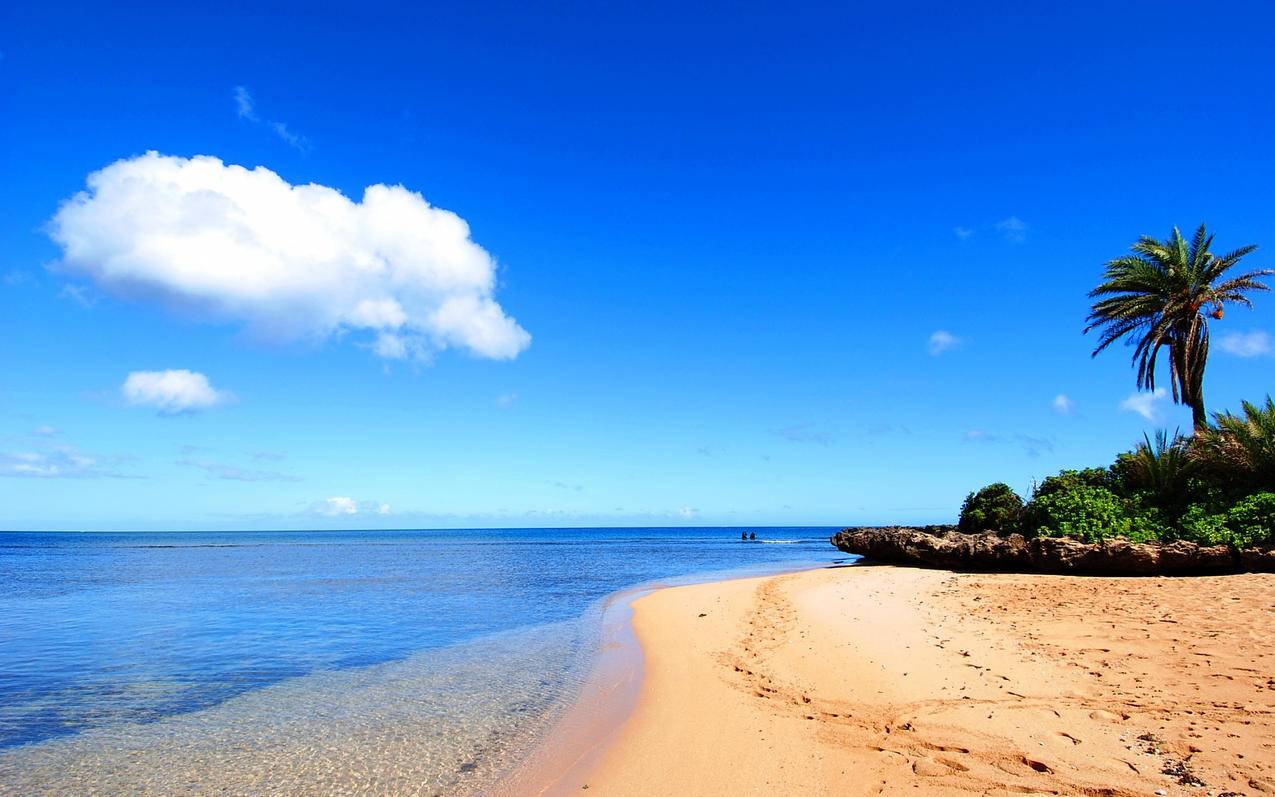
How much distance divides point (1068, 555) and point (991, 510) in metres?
9.93

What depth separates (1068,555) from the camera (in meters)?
22.0

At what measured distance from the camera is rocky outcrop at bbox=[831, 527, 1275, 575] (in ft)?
62.4

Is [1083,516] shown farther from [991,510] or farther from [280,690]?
[280,690]

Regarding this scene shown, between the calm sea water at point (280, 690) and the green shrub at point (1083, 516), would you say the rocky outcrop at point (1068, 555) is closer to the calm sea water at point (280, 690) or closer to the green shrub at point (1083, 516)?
the green shrub at point (1083, 516)

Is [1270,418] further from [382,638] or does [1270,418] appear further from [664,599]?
[382,638]

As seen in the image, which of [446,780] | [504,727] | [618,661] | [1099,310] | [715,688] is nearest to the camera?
[446,780]

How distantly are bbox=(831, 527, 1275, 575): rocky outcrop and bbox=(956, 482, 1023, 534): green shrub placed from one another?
2.75 m

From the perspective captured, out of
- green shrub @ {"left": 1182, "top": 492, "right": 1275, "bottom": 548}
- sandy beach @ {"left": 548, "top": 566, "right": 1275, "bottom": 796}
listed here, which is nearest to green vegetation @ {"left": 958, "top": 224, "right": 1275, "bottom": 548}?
green shrub @ {"left": 1182, "top": 492, "right": 1275, "bottom": 548}

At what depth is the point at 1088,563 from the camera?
21.3m

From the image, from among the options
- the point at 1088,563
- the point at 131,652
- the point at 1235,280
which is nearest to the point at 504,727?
the point at 131,652

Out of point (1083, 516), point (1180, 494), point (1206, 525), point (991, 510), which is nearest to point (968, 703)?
point (1206, 525)

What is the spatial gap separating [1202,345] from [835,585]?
20.1 meters

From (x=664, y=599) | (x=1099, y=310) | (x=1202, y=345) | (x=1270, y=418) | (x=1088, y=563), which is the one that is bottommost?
(x=664, y=599)

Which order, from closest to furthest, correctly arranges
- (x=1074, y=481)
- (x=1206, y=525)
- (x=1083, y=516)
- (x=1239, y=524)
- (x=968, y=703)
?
(x=968, y=703) < (x=1239, y=524) < (x=1206, y=525) < (x=1083, y=516) < (x=1074, y=481)
